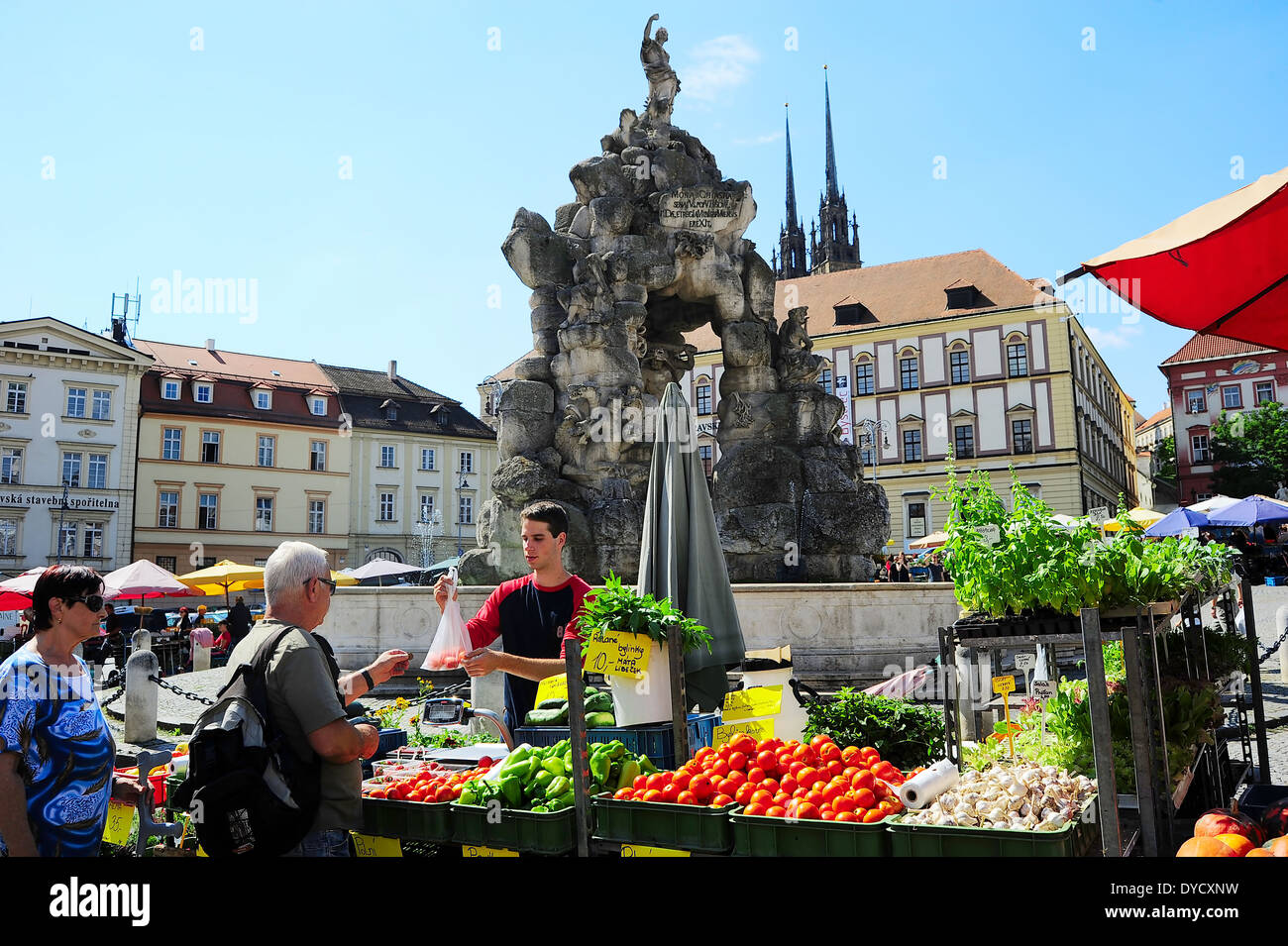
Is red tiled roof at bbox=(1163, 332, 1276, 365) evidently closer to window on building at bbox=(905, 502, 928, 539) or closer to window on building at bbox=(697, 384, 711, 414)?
window on building at bbox=(905, 502, 928, 539)

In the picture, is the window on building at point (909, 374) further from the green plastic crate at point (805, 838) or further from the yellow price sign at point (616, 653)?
the green plastic crate at point (805, 838)

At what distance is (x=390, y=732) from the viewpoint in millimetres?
5664

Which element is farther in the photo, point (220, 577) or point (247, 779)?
point (220, 577)

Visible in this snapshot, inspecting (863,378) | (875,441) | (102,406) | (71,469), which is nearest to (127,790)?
(71,469)

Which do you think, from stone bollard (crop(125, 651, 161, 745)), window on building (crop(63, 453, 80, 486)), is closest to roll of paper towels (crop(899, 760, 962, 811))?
stone bollard (crop(125, 651, 161, 745))

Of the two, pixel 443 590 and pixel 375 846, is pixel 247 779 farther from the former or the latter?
pixel 443 590

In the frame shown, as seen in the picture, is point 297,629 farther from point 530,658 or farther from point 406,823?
point 530,658

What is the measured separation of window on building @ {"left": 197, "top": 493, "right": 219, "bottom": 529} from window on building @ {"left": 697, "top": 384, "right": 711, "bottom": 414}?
78.1 feet

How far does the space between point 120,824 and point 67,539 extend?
4602 cm

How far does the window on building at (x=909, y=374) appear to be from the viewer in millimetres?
50594

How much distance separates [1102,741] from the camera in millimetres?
3197

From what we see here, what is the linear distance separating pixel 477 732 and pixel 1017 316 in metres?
46.4

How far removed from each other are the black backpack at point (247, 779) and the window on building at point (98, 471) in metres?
47.9
